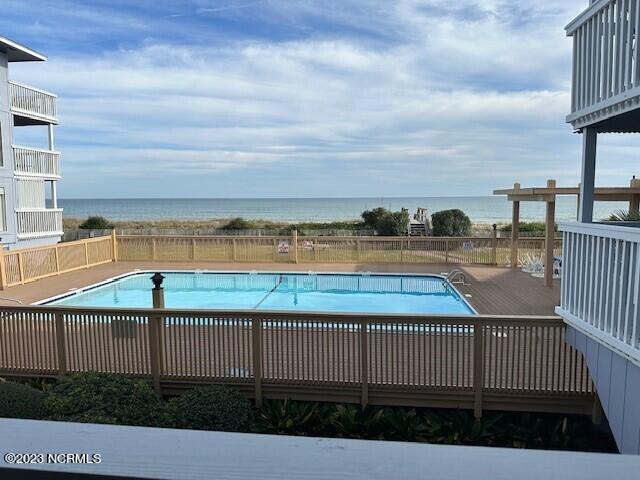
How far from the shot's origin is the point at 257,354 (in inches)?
206

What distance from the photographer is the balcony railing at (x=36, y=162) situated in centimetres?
1659

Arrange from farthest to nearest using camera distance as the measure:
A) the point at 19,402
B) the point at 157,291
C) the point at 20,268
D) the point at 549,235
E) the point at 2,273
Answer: the point at 20,268, the point at 2,273, the point at 549,235, the point at 157,291, the point at 19,402

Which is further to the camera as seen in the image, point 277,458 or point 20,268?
point 20,268

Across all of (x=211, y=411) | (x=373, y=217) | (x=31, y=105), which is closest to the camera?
(x=211, y=411)

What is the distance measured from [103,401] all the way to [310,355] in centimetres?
223

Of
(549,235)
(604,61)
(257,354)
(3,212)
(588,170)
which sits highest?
(604,61)

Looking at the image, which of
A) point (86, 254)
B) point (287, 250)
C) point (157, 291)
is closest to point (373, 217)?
point (287, 250)

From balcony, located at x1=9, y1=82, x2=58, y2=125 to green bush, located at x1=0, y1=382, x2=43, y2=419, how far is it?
14990 mm

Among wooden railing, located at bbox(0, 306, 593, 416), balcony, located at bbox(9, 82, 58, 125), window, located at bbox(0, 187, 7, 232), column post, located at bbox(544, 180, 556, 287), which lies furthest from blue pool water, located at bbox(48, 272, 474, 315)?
balcony, located at bbox(9, 82, 58, 125)

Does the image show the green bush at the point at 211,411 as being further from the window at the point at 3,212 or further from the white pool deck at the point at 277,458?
the window at the point at 3,212

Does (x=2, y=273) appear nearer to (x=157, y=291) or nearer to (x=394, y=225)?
(x=157, y=291)

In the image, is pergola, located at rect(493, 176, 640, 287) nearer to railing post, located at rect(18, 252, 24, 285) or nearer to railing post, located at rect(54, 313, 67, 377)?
railing post, located at rect(54, 313, 67, 377)

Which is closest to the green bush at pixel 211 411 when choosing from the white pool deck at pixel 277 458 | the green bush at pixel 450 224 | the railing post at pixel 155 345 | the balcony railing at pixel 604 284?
the railing post at pixel 155 345

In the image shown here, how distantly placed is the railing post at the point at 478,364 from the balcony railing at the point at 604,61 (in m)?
2.36
